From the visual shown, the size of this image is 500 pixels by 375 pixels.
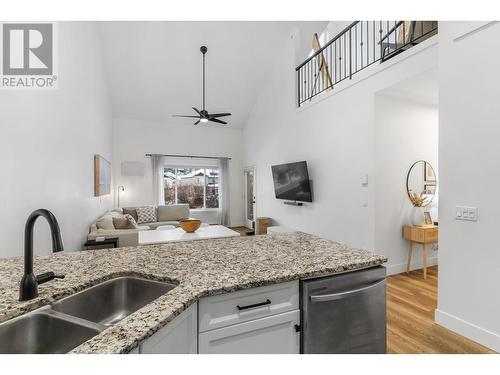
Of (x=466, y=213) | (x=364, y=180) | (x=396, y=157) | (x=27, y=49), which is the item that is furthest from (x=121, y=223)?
(x=466, y=213)

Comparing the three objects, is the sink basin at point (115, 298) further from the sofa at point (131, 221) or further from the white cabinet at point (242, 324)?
the sofa at point (131, 221)

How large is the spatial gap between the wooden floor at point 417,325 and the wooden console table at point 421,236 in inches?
14.8

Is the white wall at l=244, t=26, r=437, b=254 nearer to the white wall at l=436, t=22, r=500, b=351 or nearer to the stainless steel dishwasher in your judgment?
the white wall at l=436, t=22, r=500, b=351

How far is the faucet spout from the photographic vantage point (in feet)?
3.01

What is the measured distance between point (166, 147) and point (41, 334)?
677cm

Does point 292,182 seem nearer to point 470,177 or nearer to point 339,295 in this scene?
point 470,177

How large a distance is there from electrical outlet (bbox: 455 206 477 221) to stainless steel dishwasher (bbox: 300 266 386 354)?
1238 millimetres

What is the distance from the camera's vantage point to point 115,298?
122 centimetres

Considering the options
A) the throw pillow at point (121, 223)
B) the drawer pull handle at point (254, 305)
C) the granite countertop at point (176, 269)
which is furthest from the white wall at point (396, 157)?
the throw pillow at point (121, 223)

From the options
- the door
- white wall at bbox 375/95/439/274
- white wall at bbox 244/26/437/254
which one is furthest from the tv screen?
the door

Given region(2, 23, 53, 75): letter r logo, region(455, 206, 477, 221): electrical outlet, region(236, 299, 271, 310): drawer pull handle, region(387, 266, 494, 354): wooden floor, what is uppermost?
region(2, 23, 53, 75): letter r logo

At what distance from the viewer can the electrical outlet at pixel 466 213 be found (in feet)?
6.68

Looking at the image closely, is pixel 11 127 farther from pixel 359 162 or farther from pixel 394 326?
pixel 359 162

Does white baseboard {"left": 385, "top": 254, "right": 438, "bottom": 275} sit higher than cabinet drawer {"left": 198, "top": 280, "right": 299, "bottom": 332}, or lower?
lower
